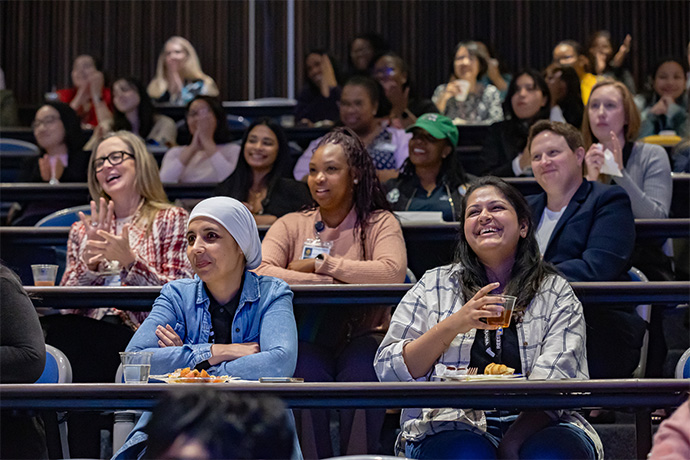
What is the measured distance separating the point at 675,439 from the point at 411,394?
0.53 m

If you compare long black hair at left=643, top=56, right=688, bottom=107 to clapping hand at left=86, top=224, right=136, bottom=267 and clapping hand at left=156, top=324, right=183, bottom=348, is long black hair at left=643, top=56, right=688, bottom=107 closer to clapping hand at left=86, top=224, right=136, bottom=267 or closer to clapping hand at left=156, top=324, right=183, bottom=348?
clapping hand at left=86, top=224, right=136, bottom=267

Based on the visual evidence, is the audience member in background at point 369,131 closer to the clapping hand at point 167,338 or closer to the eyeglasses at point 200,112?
the eyeglasses at point 200,112

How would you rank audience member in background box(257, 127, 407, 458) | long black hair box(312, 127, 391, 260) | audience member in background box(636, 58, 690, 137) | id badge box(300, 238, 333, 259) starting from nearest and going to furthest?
audience member in background box(257, 127, 407, 458)
id badge box(300, 238, 333, 259)
long black hair box(312, 127, 391, 260)
audience member in background box(636, 58, 690, 137)

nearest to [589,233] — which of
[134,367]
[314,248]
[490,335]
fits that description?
[490,335]

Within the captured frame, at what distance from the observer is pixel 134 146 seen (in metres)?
3.41

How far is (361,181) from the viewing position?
330 centimetres

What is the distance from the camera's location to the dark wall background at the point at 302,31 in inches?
344

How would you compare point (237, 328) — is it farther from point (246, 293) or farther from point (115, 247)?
point (115, 247)

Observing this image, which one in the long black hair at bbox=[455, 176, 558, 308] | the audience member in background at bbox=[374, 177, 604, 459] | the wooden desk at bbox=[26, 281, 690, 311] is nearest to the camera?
the audience member in background at bbox=[374, 177, 604, 459]

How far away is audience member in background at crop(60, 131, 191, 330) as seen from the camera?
A: 3.02 meters

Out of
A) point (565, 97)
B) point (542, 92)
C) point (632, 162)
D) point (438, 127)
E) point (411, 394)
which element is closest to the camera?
point (411, 394)

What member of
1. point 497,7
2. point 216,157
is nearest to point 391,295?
point 216,157

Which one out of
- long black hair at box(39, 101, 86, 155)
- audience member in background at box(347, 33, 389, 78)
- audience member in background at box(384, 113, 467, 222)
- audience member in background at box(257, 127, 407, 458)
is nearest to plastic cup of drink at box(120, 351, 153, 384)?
audience member in background at box(257, 127, 407, 458)

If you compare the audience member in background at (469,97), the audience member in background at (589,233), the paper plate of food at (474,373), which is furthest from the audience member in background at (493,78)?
the paper plate of food at (474,373)
